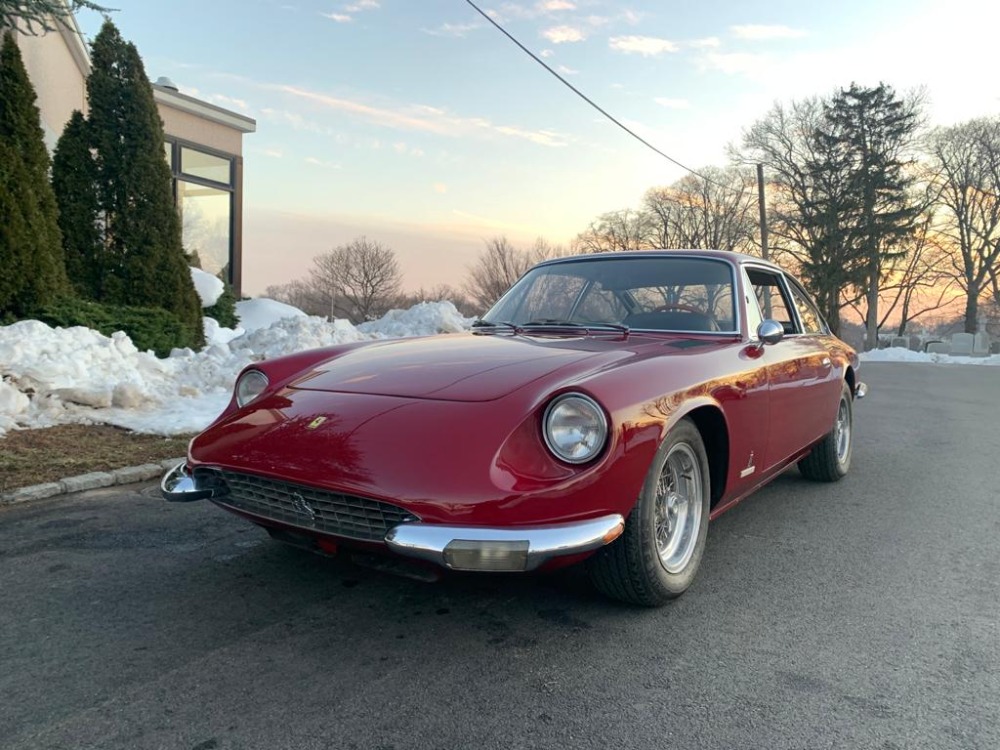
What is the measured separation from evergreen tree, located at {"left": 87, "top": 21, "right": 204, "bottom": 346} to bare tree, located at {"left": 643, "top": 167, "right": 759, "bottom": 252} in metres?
40.3

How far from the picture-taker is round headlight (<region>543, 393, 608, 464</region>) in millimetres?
2465

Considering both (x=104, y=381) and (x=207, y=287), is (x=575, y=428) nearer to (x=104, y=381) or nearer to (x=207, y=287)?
(x=104, y=381)

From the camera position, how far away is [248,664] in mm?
2389

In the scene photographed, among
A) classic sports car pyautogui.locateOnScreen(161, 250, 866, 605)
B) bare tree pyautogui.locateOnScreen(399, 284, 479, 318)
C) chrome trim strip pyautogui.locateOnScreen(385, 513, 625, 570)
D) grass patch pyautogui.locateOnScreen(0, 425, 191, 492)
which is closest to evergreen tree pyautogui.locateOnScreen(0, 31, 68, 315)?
grass patch pyautogui.locateOnScreen(0, 425, 191, 492)

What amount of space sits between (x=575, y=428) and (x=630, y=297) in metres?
1.74

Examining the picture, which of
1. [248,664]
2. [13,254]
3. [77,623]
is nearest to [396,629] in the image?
[248,664]

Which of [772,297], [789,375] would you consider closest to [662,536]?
[789,375]

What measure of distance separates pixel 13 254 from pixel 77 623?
6.48 m

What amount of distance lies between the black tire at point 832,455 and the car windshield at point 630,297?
1.70 meters

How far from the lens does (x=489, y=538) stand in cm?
227

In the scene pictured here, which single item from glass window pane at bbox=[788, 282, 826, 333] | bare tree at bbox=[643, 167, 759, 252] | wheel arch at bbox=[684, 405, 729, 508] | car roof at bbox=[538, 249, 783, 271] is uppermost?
bare tree at bbox=[643, 167, 759, 252]

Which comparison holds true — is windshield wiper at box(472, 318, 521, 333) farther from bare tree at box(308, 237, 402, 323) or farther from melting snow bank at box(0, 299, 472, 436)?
bare tree at box(308, 237, 402, 323)

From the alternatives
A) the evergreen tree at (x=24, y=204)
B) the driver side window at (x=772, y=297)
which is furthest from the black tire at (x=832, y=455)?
the evergreen tree at (x=24, y=204)

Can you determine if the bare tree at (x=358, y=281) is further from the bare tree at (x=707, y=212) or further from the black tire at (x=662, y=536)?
the black tire at (x=662, y=536)
